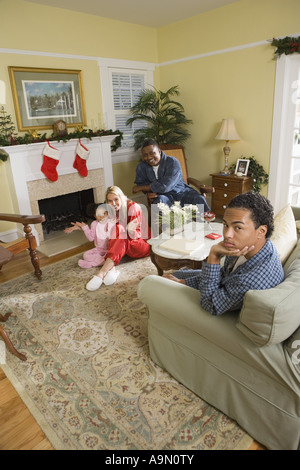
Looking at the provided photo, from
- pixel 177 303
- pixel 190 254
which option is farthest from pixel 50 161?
pixel 177 303

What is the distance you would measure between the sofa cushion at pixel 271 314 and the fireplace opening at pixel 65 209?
3498 mm

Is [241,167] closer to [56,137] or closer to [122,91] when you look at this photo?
[122,91]

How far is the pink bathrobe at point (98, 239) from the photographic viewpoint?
3.18m

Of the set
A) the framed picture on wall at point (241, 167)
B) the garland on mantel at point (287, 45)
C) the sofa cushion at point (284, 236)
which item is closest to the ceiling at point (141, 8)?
the garland on mantel at point (287, 45)

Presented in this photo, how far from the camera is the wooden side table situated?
161 inches

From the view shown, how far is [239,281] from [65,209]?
144 inches

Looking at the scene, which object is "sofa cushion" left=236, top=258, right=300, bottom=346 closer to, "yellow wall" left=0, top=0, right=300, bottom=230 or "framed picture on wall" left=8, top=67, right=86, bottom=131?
"yellow wall" left=0, top=0, right=300, bottom=230

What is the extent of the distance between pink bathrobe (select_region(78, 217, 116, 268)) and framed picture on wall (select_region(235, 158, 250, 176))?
2049mm

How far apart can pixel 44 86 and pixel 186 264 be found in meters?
2.96

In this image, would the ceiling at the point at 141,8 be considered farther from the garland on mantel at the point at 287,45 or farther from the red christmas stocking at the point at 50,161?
the red christmas stocking at the point at 50,161

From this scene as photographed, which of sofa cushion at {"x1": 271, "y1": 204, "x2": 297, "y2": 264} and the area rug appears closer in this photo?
the area rug

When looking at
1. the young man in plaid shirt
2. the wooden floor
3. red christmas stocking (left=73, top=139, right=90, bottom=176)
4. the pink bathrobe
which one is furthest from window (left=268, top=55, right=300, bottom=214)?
the wooden floor

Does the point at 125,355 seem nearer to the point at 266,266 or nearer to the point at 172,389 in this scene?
the point at 172,389

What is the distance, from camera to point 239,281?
132cm
